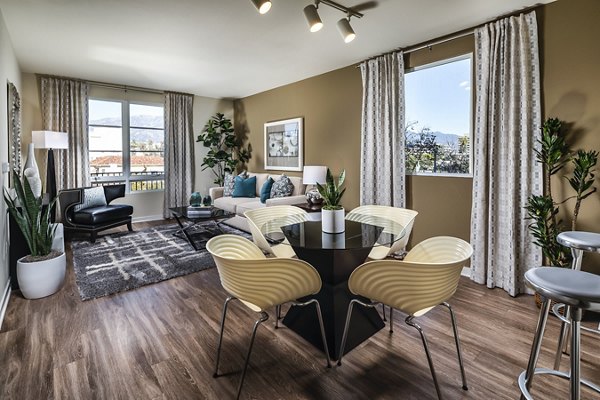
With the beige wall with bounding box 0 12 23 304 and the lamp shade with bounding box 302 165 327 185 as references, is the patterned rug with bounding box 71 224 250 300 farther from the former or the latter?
the lamp shade with bounding box 302 165 327 185

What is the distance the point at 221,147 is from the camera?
21.9 feet

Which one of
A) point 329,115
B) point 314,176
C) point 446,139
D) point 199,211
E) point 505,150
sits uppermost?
point 329,115

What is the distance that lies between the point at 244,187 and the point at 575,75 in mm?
4383

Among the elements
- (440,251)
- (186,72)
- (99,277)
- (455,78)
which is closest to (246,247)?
(440,251)

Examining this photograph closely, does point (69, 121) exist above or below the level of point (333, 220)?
above

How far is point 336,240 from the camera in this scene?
185cm

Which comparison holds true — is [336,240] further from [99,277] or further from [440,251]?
[99,277]

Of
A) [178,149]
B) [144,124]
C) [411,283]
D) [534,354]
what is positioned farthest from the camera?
[178,149]

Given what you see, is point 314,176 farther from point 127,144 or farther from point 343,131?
point 127,144

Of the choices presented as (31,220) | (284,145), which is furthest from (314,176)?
(31,220)

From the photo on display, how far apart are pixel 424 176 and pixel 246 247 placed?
8.02 feet


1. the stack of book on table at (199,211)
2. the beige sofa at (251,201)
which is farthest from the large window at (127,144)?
the stack of book on table at (199,211)

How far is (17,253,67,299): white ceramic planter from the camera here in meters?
2.62

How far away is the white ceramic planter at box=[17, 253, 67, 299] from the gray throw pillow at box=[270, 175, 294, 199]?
2751 mm
